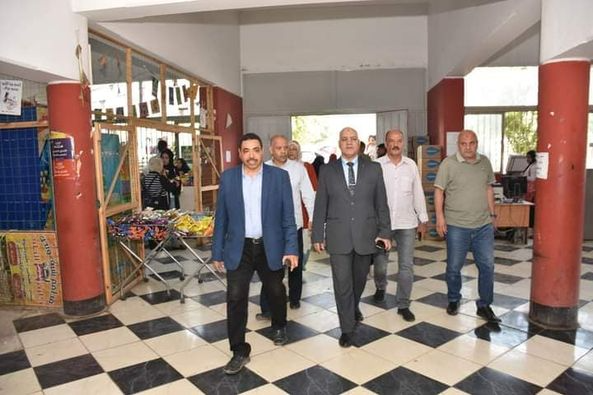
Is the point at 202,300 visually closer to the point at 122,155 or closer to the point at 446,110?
the point at 122,155

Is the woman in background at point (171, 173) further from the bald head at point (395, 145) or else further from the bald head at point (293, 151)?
the bald head at point (395, 145)

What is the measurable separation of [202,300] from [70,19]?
280cm

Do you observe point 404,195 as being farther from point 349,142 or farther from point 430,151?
point 430,151

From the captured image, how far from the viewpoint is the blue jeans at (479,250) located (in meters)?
3.60

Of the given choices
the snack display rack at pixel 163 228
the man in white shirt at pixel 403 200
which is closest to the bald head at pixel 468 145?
the man in white shirt at pixel 403 200

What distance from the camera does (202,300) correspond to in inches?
177

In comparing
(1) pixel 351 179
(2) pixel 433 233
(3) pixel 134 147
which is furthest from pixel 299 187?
(2) pixel 433 233

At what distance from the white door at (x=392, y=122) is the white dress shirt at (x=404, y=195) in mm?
5199

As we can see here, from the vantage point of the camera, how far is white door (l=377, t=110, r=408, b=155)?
8.76m

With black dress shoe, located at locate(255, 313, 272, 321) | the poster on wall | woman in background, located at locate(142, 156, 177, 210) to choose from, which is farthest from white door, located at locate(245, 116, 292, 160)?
black dress shoe, located at locate(255, 313, 272, 321)

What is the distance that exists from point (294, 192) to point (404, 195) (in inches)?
36.2

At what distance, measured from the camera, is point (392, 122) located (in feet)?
29.2

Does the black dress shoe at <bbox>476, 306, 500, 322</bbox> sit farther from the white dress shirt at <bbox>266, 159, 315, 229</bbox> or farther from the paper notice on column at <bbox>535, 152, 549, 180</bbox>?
the white dress shirt at <bbox>266, 159, 315, 229</bbox>

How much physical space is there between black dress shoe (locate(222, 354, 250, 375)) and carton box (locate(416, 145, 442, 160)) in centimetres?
523
